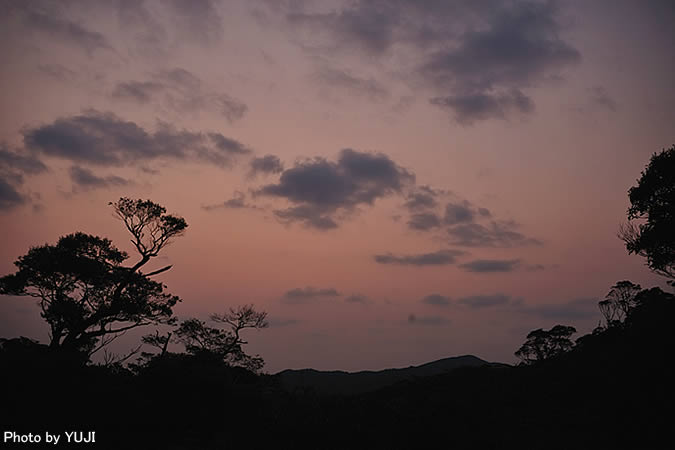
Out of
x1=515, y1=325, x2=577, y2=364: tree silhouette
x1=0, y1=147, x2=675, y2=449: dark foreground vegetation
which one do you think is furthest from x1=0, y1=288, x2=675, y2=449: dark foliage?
x1=515, y1=325, x2=577, y2=364: tree silhouette

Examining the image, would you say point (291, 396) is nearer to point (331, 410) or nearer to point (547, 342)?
point (331, 410)

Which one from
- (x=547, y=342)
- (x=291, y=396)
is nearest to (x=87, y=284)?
(x=291, y=396)

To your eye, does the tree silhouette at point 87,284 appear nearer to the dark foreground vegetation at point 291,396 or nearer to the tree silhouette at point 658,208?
the dark foreground vegetation at point 291,396

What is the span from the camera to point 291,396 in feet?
53.7

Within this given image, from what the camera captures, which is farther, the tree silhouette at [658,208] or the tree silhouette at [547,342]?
the tree silhouette at [547,342]

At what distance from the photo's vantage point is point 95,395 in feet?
57.6

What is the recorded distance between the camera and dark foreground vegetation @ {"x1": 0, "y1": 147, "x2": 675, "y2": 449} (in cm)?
1515

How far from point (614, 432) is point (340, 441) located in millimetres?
11038

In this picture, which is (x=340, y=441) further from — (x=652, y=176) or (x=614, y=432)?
(x=652, y=176)

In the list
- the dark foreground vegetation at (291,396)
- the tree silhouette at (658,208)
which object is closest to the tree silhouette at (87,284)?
the dark foreground vegetation at (291,396)

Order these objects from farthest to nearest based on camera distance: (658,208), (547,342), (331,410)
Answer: (547,342) → (658,208) → (331,410)

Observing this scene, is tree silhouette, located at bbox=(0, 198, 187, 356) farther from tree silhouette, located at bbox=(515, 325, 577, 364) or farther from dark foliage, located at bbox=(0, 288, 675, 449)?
tree silhouette, located at bbox=(515, 325, 577, 364)

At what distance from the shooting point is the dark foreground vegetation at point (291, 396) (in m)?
15.1

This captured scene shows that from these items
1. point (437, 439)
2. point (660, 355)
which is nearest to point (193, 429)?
point (437, 439)
